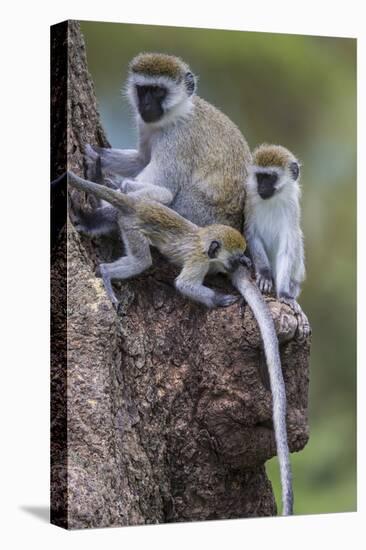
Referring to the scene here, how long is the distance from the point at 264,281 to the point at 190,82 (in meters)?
1.73

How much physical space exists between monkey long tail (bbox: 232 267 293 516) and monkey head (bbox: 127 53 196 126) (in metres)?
1.42

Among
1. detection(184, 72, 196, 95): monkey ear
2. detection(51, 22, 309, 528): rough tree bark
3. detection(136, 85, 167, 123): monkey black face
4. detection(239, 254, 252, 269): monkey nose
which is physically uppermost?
detection(184, 72, 196, 95): monkey ear

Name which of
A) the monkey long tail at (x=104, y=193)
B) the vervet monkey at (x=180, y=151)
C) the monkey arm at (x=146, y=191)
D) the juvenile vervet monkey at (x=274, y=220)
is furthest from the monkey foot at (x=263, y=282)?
the monkey long tail at (x=104, y=193)

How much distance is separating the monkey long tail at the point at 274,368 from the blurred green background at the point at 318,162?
65 cm

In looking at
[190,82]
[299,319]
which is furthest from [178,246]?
[190,82]

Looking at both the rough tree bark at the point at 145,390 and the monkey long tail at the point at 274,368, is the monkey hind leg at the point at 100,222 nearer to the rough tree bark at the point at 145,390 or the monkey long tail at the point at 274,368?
the rough tree bark at the point at 145,390

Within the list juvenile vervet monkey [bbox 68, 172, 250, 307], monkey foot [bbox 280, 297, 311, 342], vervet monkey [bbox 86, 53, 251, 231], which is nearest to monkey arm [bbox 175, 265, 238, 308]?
juvenile vervet monkey [bbox 68, 172, 250, 307]

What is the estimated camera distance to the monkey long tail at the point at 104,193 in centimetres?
1060

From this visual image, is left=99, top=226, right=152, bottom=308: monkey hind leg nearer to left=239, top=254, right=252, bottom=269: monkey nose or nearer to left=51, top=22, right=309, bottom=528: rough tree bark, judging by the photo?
left=51, top=22, right=309, bottom=528: rough tree bark

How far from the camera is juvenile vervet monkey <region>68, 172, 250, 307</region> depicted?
424 inches

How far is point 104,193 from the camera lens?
10.7 metres

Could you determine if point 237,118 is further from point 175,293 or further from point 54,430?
point 54,430

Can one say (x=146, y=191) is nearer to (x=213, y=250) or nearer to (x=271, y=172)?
(x=213, y=250)

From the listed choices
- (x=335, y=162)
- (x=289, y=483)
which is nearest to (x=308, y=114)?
(x=335, y=162)
